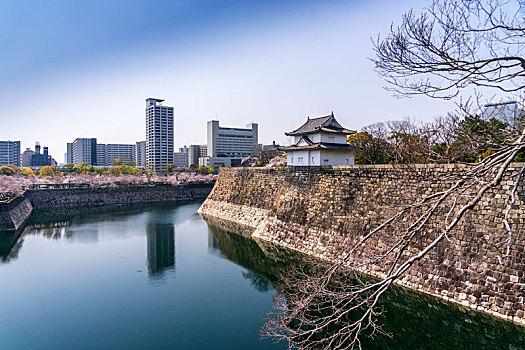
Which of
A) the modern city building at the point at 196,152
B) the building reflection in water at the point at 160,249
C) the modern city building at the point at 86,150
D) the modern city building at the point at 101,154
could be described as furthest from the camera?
the modern city building at the point at 101,154

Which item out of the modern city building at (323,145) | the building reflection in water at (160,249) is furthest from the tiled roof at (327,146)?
the building reflection in water at (160,249)

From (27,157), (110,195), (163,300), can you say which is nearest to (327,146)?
(163,300)

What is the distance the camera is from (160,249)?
51.5ft

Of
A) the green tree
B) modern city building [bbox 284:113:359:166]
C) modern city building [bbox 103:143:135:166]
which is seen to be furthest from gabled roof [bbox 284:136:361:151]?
modern city building [bbox 103:143:135:166]

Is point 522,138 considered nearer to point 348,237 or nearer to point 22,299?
point 348,237

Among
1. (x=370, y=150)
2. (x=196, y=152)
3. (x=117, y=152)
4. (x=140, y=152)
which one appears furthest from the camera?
A: (x=117, y=152)

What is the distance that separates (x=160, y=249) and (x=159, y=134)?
192 feet

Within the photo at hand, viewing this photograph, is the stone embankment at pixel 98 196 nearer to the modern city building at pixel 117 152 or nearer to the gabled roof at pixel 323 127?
the gabled roof at pixel 323 127

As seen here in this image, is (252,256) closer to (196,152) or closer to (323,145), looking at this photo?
(323,145)

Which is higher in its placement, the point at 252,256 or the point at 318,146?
the point at 318,146

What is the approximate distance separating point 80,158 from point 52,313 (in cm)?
9230

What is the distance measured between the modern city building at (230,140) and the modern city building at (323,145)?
54408 millimetres

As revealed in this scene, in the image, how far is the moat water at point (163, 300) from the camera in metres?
7.48

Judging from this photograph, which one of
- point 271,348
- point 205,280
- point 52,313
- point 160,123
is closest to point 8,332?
point 52,313
